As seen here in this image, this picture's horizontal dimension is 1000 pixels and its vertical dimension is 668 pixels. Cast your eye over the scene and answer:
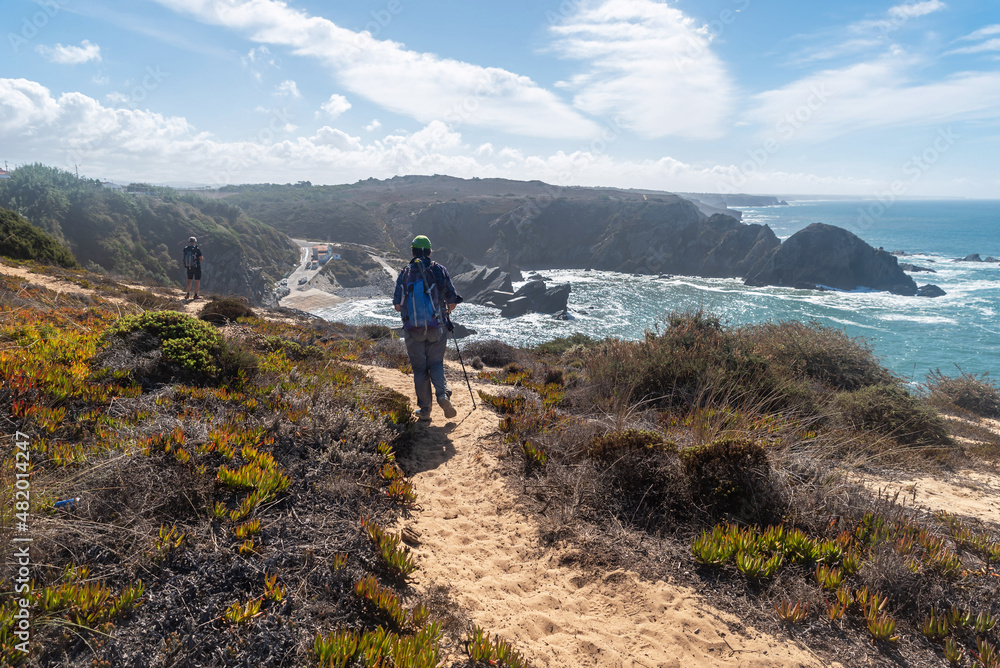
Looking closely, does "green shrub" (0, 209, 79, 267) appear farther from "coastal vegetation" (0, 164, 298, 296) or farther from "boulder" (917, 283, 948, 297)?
"boulder" (917, 283, 948, 297)

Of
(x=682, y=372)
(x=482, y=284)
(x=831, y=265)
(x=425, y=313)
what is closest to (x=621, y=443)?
(x=425, y=313)

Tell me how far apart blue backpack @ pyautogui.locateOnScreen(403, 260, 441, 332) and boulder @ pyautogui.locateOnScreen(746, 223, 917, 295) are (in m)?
70.1

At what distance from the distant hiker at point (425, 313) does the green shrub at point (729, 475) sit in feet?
10.2

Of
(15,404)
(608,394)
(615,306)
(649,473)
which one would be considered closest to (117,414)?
(15,404)

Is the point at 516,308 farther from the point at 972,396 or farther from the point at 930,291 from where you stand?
the point at 930,291

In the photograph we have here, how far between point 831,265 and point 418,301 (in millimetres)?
73339

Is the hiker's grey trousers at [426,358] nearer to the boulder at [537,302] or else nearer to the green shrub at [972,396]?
the green shrub at [972,396]

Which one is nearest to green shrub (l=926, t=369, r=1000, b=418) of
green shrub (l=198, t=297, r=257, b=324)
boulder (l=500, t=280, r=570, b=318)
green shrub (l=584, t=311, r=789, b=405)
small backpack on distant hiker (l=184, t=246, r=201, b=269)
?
green shrub (l=584, t=311, r=789, b=405)

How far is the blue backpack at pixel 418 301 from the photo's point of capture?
556cm

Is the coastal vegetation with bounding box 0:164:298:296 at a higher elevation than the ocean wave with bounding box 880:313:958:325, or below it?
higher

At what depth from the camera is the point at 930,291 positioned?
2094 inches

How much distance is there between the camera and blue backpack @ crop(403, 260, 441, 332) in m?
5.56

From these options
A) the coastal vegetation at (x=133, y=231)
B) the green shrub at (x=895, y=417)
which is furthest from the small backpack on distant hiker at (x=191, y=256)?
the coastal vegetation at (x=133, y=231)

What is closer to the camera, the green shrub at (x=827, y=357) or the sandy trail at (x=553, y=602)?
the sandy trail at (x=553, y=602)
